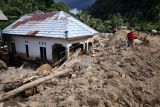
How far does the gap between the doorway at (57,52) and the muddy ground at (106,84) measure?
2037 mm

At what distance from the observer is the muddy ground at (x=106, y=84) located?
50.9ft

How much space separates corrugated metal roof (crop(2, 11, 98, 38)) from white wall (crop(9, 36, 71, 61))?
594mm

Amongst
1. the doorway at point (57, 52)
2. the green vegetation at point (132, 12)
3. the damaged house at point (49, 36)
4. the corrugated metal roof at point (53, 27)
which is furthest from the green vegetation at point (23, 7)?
→ the doorway at point (57, 52)

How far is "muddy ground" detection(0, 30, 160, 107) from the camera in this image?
1550cm

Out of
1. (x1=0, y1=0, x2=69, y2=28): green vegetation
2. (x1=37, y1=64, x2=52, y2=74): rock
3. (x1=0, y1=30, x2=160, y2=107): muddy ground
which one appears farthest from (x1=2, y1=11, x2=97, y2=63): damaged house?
(x1=0, y1=0, x2=69, y2=28): green vegetation

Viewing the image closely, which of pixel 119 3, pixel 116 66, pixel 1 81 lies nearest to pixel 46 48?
pixel 1 81

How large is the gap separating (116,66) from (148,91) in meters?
3.10

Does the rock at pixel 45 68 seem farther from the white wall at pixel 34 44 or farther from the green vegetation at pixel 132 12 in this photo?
the green vegetation at pixel 132 12

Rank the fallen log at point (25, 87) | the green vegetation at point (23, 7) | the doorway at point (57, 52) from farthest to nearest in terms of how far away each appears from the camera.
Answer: the green vegetation at point (23, 7)
the doorway at point (57, 52)
the fallen log at point (25, 87)

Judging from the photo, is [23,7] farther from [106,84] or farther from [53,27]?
[106,84]

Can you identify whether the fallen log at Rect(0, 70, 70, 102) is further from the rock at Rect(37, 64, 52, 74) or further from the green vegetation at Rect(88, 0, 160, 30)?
the green vegetation at Rect(88, 0, 160, 30)

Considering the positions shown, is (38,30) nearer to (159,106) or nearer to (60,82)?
(60,82)

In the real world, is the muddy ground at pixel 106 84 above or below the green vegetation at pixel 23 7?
below

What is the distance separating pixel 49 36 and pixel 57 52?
1.96 meters
